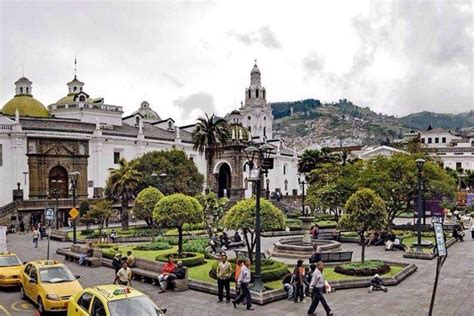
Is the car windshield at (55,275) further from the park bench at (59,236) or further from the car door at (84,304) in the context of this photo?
the park bench at (59,236)

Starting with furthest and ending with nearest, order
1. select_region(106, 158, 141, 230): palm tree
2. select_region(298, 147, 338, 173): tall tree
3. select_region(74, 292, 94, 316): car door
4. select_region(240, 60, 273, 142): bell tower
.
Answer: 1. select_region(240, 60, 273, 142): bell tower
2. select_region(298, 147, 338, 173): tall tree
3. select_region(106, 158, 141, 230): palm tree
4. select_region(74, 292, 94, 316): car door

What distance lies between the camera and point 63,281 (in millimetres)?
14742

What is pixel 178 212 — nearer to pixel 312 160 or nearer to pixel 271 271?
pixel 271 271

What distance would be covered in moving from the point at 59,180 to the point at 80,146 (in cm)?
407

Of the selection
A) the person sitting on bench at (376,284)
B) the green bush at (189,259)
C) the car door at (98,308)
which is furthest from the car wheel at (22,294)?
the person sitting on bench at (376,284)

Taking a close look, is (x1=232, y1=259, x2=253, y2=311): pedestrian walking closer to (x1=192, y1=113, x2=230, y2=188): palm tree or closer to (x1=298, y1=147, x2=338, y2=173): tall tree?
(x1=192, y1=113, x2=230, y2=188): palm tree

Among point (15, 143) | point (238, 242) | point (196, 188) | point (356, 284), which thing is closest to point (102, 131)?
point (15, 143)

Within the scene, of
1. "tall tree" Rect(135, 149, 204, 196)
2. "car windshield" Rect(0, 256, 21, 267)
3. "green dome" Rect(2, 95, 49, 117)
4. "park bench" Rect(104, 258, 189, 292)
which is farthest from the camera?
"green dome" Rect(2, 95, 49, 117)

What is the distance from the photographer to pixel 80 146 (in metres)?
51.7

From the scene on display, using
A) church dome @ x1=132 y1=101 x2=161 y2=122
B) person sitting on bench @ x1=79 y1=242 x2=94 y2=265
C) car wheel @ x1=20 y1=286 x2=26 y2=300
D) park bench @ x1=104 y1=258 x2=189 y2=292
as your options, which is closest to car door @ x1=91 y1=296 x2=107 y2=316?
park bench @ x1=104 y1=258 x2=189 y2=292

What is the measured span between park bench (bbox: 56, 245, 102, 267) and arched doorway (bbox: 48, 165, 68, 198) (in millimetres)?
24124

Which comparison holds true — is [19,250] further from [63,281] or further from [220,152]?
[220,152]

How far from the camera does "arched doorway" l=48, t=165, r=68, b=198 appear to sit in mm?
49438

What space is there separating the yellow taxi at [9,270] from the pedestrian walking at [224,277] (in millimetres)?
7348
